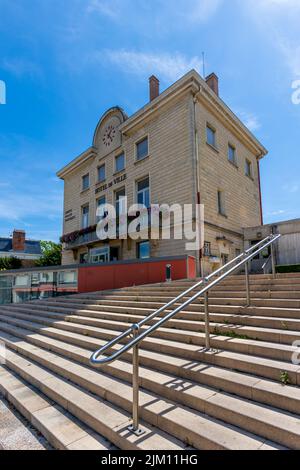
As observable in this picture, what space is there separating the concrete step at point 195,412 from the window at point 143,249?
1098 centimetres

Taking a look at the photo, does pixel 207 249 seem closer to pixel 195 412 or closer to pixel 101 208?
pixel 101 208

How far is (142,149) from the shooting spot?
16172 mm

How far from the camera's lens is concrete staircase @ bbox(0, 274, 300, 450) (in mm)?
2416

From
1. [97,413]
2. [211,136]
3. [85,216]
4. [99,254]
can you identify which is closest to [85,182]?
[85,216]

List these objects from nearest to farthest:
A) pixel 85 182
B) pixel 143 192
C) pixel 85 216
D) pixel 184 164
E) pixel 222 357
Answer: pixel 222 357, pixel 184 164, pixel 143 192, pixel 85 216, pixel 85 182

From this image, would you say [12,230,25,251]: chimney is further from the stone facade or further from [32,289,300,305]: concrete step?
[32,289,300,305]: concrete step

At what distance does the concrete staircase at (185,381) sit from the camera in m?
2.42

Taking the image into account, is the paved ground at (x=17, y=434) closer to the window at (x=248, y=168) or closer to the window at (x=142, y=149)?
the window at (x=142, y=149)

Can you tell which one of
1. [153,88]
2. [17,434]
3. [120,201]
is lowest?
[17,434]

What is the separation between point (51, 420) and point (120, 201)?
48.6ft

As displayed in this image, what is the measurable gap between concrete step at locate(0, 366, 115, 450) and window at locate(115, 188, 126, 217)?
13164mm

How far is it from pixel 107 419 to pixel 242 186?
53.6 feet

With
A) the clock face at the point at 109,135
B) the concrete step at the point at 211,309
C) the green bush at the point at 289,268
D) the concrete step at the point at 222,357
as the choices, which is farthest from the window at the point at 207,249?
the clock face at the point at 109,135
